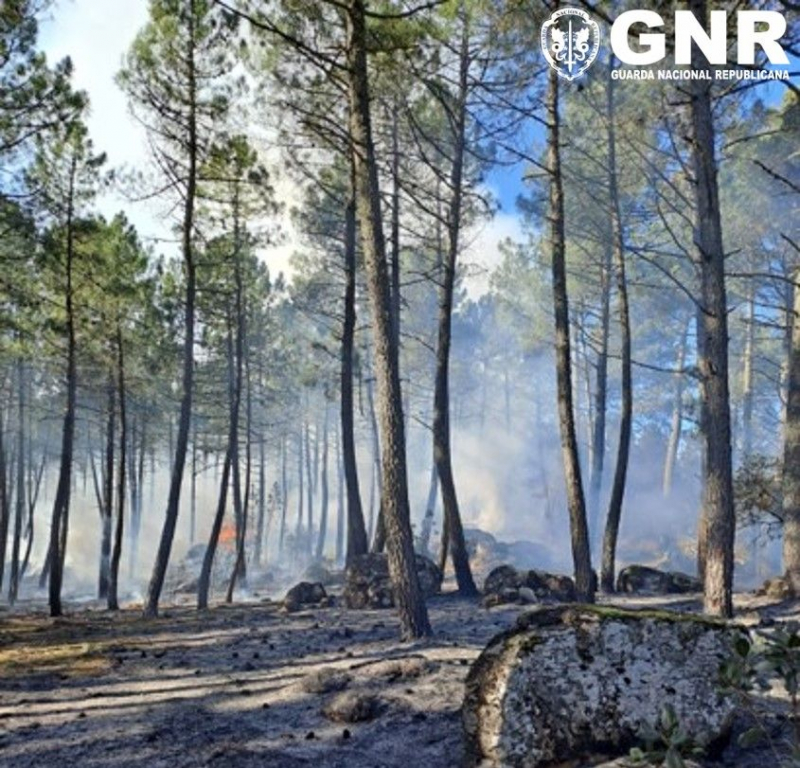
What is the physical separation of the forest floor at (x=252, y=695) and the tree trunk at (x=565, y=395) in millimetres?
1529

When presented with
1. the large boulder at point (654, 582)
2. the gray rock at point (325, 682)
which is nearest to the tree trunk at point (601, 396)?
the large boulder at point (654, 582)

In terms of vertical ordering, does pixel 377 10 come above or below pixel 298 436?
above

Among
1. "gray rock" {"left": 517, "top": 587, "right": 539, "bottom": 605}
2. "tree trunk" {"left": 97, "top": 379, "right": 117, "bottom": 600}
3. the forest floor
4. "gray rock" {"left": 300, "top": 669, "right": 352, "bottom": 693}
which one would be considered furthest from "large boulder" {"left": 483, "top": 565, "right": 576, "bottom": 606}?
"tree trunk" {"left": 97, "top": 379, "right": 117, "bottom": 600}

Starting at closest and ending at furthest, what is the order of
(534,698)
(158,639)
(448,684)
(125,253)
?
(534,698) → (448,684) → (158,639) → (125,253)

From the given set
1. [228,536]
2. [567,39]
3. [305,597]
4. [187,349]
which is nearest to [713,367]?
[567,39]

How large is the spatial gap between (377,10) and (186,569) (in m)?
31.2

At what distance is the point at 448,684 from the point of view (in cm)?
702

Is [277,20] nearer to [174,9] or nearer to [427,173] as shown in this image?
[174,9]

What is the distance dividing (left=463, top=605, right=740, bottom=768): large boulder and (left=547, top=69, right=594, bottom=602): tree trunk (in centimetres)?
724

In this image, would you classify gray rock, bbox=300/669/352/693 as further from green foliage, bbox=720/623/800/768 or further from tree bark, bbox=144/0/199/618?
tree bark, bbox=144/0/199/618

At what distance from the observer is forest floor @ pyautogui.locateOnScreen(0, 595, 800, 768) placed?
5797mm

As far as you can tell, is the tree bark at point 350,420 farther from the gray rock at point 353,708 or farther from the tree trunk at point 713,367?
the gray rock at point 353,708

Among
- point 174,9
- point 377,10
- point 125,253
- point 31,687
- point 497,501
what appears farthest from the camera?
point 497,501

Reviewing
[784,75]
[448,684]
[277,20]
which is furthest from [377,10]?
[448,684]
